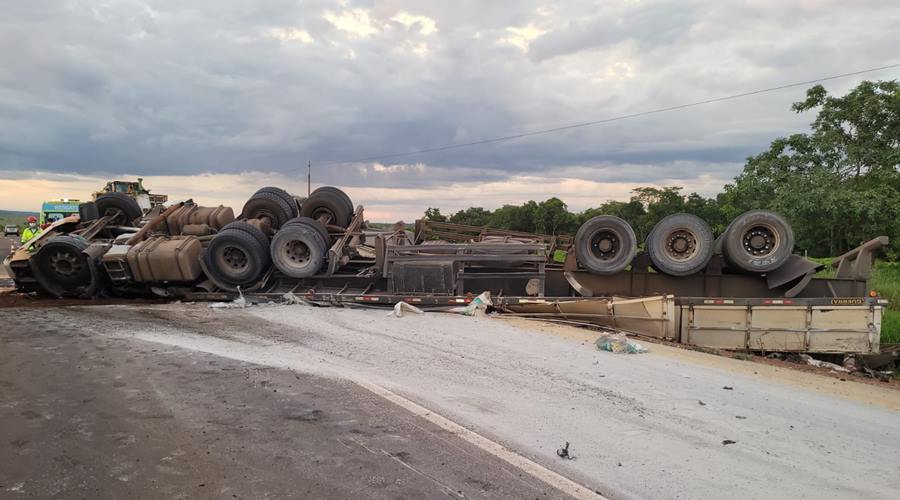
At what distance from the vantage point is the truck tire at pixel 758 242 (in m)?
8.40

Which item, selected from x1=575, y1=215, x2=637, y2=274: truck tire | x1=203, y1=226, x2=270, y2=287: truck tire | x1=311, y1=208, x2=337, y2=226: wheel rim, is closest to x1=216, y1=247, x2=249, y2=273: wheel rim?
x1=203, y1=226, x2=270, y2=287: truck tire

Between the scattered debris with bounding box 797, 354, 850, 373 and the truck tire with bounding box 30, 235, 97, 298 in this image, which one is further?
the truck tire with bounding box 30, 235, 97, 298

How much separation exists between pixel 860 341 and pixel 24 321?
1182 cm

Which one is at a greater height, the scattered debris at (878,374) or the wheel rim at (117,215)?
the wheel rim at (117,215)

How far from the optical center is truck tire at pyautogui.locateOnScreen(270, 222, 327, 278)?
32.2 ft

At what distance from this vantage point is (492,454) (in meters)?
3.53

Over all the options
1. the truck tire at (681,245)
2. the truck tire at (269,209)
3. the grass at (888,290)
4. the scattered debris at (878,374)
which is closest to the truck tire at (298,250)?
the truck tire at (269,209)

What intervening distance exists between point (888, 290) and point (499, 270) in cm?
1131

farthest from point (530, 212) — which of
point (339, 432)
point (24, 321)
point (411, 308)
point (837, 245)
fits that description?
point (339, 432)

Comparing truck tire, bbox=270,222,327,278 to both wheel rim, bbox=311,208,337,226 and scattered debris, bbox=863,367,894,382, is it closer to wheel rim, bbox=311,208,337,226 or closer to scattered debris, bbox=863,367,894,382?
wheel rim, bbox=311,208,337,226

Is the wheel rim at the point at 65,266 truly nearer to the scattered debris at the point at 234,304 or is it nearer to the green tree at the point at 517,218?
the scattered debris at the point at 234,304

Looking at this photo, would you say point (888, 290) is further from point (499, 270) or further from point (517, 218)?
point (517, 218)

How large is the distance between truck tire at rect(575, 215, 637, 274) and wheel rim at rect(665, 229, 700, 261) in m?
0.55

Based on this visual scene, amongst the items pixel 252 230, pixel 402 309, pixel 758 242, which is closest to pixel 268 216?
pixel 252 230
